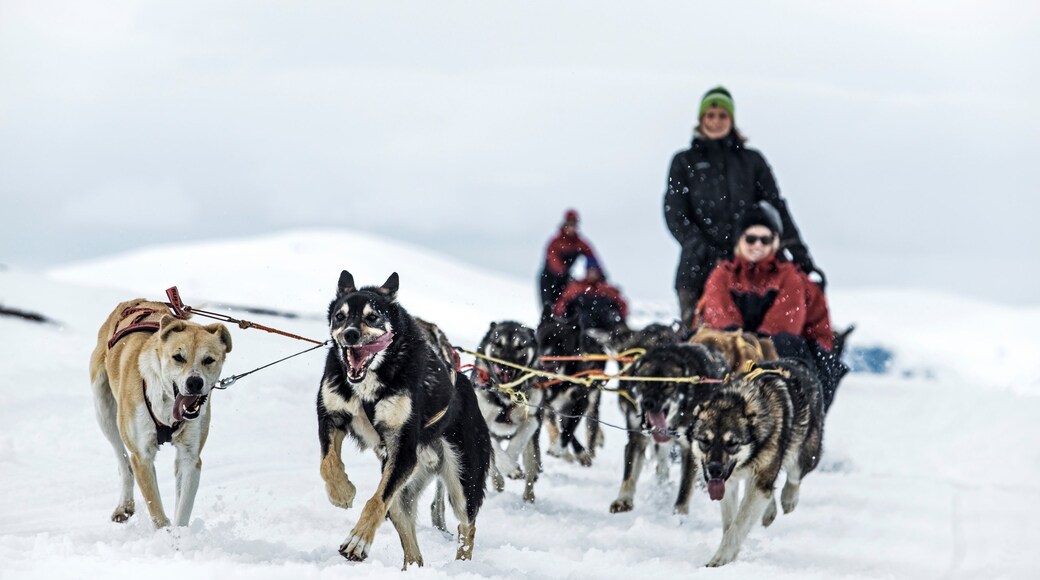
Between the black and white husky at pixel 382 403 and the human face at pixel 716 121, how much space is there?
374 cm

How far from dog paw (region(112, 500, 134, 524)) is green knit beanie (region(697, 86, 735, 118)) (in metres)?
4.24

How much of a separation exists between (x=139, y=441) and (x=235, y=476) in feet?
5.98

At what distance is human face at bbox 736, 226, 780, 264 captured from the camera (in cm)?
609

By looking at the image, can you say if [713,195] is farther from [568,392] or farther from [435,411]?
[435,411]

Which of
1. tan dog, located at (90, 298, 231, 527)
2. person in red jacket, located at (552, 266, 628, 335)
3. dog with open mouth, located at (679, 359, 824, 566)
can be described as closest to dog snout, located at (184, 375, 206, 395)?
tan dog, located at (90, 298, 231, 527)

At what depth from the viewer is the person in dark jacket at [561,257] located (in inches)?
455

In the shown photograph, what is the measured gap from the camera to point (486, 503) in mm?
5637

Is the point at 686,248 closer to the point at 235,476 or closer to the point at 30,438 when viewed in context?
the point at 235,476

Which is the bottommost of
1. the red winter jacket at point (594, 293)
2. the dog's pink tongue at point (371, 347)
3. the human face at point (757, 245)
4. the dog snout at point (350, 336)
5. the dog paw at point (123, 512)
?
the dog paw at point (123, 512)

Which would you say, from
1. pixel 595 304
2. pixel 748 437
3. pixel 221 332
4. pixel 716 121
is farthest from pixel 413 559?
pixel 595 304

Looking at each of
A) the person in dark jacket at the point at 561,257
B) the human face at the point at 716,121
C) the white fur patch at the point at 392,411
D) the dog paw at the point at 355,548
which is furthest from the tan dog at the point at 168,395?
the person in dark jacket at the point at 561,257

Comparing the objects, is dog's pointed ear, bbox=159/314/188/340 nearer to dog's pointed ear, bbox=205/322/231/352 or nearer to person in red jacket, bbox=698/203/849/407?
dog's pointed ear, bbox=205/322/231/352

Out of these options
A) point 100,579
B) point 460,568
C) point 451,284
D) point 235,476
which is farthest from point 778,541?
point 451,284

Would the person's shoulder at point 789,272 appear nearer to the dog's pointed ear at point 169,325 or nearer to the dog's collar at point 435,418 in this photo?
the dog's collar at point 435,418
